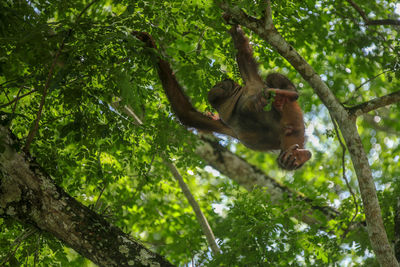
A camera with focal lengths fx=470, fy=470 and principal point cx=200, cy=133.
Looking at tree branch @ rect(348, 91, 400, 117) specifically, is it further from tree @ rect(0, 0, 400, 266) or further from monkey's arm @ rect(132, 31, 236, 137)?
monkey's arm @ rect(132, 31, 236, 137)

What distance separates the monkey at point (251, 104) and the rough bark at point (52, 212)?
5.19 ft

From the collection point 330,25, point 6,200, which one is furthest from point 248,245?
point 330,25

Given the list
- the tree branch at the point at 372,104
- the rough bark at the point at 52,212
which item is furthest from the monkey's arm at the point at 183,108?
the rough bark at the point at 52,212

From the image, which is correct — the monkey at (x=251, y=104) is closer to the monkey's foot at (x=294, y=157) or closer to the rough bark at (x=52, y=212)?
the monkey's foot at (x=294, y=157)

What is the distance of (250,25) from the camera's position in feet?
13.3

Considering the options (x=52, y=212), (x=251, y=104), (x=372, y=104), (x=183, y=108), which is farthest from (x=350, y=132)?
(x=52, y=212)

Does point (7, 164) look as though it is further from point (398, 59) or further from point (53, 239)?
point (398, 59)

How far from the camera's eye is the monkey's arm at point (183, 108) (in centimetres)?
478

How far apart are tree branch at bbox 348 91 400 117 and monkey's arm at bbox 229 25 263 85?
933mm

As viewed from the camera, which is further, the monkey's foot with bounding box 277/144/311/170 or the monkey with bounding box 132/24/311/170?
the monkey with bounding box 132/24/311/170

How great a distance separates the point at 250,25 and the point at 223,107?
919 millimetres

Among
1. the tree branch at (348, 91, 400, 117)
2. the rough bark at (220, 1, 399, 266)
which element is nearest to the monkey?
the rough bark at (220, 1, 399, 266)

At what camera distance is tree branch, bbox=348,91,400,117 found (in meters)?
4.15

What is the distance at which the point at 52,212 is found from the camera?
3375 mm
